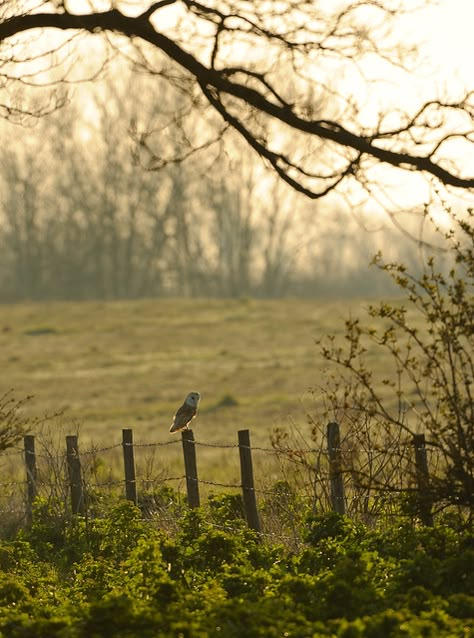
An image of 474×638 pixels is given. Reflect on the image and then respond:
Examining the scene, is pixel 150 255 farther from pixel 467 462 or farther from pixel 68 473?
pixel 467 462

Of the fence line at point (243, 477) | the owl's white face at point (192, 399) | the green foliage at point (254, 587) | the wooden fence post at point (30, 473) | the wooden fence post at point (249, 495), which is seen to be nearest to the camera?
the green foliage at point (254, 587)

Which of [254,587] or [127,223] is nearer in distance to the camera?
[254,587]

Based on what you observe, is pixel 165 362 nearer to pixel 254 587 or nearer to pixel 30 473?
pixel 30 473

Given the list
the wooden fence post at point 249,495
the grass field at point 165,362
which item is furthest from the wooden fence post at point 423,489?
the grass field at point 165,362

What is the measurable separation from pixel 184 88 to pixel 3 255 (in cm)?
6965

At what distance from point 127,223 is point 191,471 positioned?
65988 mm

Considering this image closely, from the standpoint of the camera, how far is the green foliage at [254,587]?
8109mm

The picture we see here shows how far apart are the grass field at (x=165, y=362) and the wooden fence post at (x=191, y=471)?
12132mm

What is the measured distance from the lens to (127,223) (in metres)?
80.1

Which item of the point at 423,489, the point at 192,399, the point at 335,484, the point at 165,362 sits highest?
the point at 165,362

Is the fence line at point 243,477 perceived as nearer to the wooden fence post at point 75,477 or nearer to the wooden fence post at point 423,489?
the wooden fence post at point 75,477

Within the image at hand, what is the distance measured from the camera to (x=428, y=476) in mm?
10422

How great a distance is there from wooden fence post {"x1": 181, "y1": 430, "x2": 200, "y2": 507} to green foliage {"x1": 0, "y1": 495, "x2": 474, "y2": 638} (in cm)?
162

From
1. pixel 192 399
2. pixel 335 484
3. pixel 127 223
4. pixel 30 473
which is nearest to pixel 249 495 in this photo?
pixel 335 484
